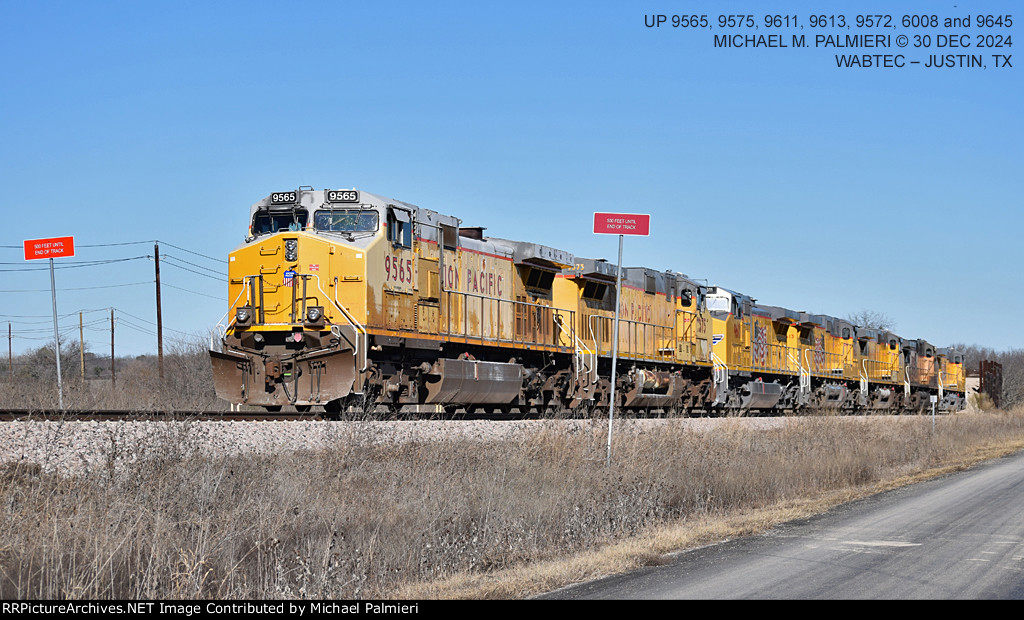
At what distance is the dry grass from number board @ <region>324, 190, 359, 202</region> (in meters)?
6.39

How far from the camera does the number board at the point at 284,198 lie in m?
18.0

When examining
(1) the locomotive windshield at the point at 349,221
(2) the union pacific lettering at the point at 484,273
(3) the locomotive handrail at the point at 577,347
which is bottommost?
(3) the locomotive handrail at the point at 577,347

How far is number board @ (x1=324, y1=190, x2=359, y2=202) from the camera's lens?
1778cm

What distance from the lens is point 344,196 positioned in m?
17.8

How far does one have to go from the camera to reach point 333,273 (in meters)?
17.1

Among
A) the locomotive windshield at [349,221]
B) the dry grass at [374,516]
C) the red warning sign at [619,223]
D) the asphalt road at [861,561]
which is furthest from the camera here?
the locomotive windshield at [349,221]

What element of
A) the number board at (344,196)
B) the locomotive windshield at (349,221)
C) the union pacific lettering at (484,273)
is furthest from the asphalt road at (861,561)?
the number board at (344,196)

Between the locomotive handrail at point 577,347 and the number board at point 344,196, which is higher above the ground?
the number board at point 344,196

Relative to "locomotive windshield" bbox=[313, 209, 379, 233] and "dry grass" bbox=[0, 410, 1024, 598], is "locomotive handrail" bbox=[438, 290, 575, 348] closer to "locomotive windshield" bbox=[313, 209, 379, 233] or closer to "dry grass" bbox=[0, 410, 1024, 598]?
"locomotive windshield" bbox=[313, 209, 379, 233]

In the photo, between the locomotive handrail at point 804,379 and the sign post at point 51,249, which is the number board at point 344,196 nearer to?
the sign post at point 51,249

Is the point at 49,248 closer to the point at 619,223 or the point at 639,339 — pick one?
the point at 619,223

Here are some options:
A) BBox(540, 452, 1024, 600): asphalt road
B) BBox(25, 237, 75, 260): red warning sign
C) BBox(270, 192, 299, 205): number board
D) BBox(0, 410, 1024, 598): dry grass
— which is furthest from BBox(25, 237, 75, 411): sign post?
BBox(540, 452, 1024, 600): asphalt road

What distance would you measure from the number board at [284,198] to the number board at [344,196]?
643 millimetres

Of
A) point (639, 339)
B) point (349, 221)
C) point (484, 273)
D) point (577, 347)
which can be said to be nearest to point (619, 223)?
point (349, 221)
